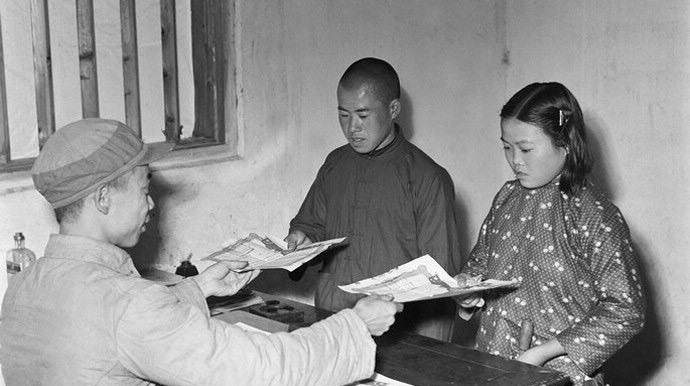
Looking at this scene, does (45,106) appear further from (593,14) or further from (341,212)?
(593,14)

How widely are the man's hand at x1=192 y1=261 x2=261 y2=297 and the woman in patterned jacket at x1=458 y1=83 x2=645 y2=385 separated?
684 mm

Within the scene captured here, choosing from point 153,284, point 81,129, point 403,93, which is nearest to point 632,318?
point 153,284

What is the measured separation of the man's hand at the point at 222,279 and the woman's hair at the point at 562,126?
0.96 metres

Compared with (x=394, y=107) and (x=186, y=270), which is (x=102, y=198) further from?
(x=394, y=107)

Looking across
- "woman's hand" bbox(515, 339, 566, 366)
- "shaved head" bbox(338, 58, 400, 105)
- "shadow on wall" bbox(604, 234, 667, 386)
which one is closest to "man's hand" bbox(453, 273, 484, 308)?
"woman's hand" bbox(515, 339, 566, 366)

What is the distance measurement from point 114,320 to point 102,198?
0.31 metres

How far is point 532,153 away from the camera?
271 cm

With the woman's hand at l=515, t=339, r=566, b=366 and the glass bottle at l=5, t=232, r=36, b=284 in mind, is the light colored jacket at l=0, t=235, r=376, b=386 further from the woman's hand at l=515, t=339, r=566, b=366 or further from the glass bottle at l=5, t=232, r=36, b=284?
the glass bottle at l=5, t=232, r=36, b=284

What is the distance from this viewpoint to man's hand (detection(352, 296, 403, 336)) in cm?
223

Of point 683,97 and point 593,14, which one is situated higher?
point 593,14

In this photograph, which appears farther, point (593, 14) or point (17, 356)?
point (593, 14)

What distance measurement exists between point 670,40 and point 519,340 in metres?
2.07

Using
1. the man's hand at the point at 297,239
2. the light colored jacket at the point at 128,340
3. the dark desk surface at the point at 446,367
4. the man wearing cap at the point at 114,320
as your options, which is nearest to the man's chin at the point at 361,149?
the man's hand at the point at 297,239

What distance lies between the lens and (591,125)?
4.49 m
